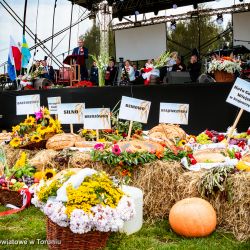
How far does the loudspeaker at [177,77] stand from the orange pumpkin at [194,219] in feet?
19.3

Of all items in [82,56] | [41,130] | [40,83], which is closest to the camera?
[41,130]

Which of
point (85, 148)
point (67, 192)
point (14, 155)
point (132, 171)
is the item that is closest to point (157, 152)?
point (132, 171)

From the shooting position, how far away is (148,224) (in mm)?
4043

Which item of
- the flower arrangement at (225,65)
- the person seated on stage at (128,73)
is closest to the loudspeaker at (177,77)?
the flower arrangement at (225,65)

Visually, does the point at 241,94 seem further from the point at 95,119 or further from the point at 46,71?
the point at 46,71

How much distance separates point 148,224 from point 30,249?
1.14 m

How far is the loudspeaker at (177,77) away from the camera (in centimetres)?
935

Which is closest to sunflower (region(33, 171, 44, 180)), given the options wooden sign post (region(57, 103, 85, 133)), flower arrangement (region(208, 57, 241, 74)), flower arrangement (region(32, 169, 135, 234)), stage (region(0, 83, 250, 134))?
wooden sign post (region(57, 103, 85, 133))

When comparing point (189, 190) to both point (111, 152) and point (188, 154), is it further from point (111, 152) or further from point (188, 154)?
point (111, 152)

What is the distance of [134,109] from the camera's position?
16.1ft

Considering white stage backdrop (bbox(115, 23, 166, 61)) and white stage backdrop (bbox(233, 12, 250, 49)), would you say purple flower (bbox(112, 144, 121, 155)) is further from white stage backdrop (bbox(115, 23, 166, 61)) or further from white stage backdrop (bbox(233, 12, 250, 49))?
white stage backdrop (bbox(115, 23, 166, 61))

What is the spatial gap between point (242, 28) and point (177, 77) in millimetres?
7925

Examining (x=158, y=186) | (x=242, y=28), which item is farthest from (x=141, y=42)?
(x=158, y=186)

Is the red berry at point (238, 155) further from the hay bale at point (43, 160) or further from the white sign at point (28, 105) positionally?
the white sign at point (28, 105)
